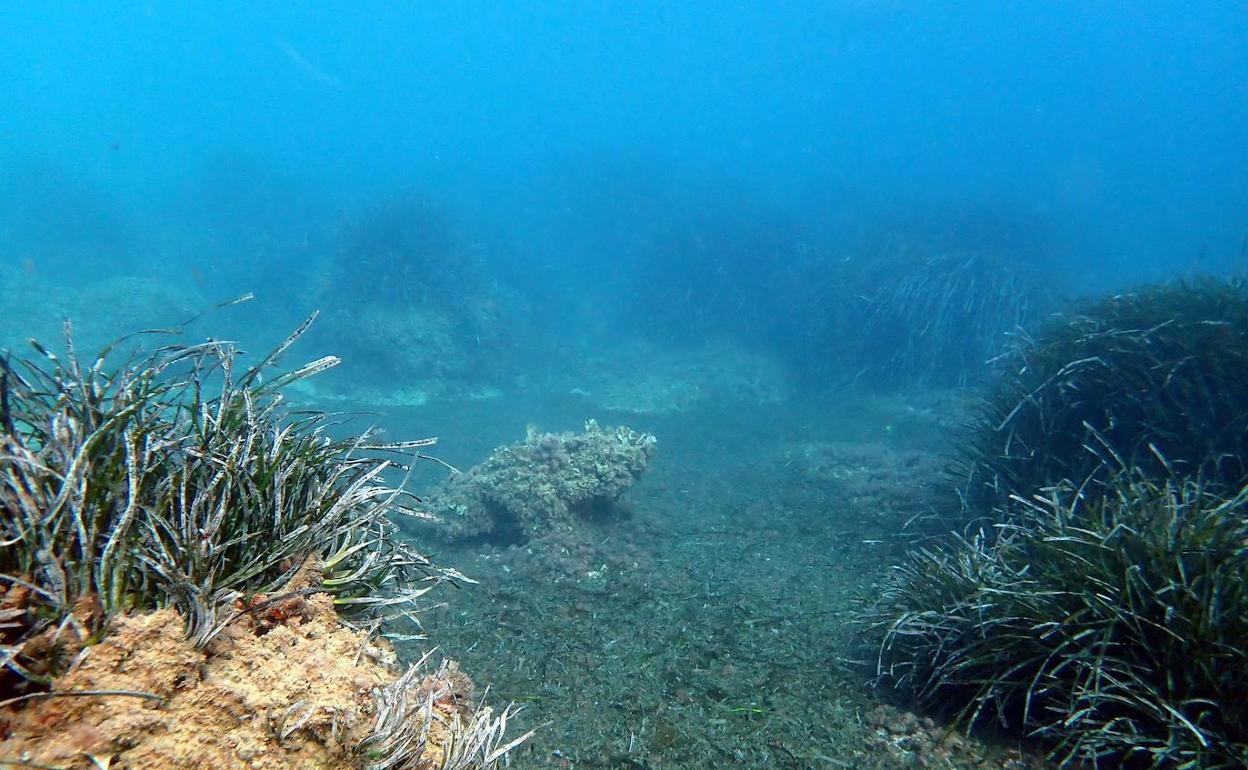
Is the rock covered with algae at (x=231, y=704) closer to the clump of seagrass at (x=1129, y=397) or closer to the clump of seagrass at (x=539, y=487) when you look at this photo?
the clump of seagrass at (x=539, y=487)

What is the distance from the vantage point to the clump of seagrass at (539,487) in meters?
7.71

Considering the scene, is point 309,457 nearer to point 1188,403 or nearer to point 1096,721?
point 1096,721

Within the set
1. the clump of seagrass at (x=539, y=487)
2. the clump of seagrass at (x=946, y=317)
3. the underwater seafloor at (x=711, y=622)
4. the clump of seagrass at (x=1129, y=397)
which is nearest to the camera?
the underwater seafloor at (x=711, y=622)

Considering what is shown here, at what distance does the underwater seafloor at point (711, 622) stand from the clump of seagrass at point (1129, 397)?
57.4 inches

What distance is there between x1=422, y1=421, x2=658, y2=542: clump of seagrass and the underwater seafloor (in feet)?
0.87

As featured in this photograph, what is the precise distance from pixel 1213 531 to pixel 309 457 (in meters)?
4.54

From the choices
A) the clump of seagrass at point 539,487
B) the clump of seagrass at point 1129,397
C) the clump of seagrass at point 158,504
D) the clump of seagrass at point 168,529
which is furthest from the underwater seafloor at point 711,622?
the clump of seagrass at point 158,504

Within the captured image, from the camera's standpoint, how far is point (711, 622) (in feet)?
17.1

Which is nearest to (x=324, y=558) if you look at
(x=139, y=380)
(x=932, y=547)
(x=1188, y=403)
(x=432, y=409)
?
(x=139, y=380)

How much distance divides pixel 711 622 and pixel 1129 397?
15.6ft

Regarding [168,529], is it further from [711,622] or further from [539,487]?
[539,487]

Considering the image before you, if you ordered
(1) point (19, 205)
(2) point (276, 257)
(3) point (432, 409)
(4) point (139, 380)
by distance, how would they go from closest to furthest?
(4) point (139, 380), (3) point (432, 409), (2) point (276, 257), (1) point (19, 205)

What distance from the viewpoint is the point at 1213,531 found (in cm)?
330

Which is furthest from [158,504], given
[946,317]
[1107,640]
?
[946,317]
